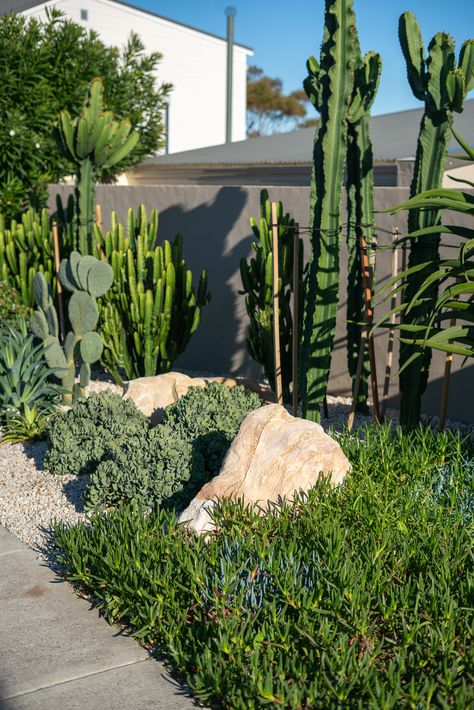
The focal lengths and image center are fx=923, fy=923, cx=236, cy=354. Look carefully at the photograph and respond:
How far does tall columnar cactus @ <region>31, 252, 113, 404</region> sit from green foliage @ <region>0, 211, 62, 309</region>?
248 centimetres

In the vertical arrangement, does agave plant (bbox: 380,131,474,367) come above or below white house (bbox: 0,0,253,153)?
below

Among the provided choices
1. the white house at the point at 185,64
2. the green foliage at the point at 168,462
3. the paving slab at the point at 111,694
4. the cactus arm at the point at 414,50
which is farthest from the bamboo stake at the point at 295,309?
the white house at the point at 185,64

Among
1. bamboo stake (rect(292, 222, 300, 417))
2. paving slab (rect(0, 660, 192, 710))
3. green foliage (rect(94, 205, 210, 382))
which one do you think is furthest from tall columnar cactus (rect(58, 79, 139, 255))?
paving slab (rect(0, 660, 192, 710))

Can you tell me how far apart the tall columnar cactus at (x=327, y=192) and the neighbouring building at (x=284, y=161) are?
13.2 feet

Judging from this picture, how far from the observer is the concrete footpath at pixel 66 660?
353 centimetres

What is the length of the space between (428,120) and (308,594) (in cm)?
392

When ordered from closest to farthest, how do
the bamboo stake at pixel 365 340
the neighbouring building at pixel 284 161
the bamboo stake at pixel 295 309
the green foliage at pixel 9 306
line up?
1. the bamboo stake at pixel 365 340
2. the bamboo stake at pixel 295 309
3. the green foliage at pixel 9 306
4. the neighbouring building at pixel 284 161

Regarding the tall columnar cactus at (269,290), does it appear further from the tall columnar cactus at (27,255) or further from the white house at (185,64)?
the white house at (185,64)

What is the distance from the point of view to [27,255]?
1088cm

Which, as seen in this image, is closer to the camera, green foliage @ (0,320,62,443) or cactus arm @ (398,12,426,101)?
cactus arm @ (398,12,426,101)

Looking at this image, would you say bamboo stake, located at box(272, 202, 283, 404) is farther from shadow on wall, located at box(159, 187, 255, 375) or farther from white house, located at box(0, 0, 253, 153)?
white house, located at box(0, 0, 253, 153)

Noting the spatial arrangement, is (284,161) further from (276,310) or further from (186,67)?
(186,67)

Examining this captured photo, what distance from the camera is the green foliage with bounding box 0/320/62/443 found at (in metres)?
7.40

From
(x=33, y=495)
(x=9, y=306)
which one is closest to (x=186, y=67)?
(x=9, y=306)
